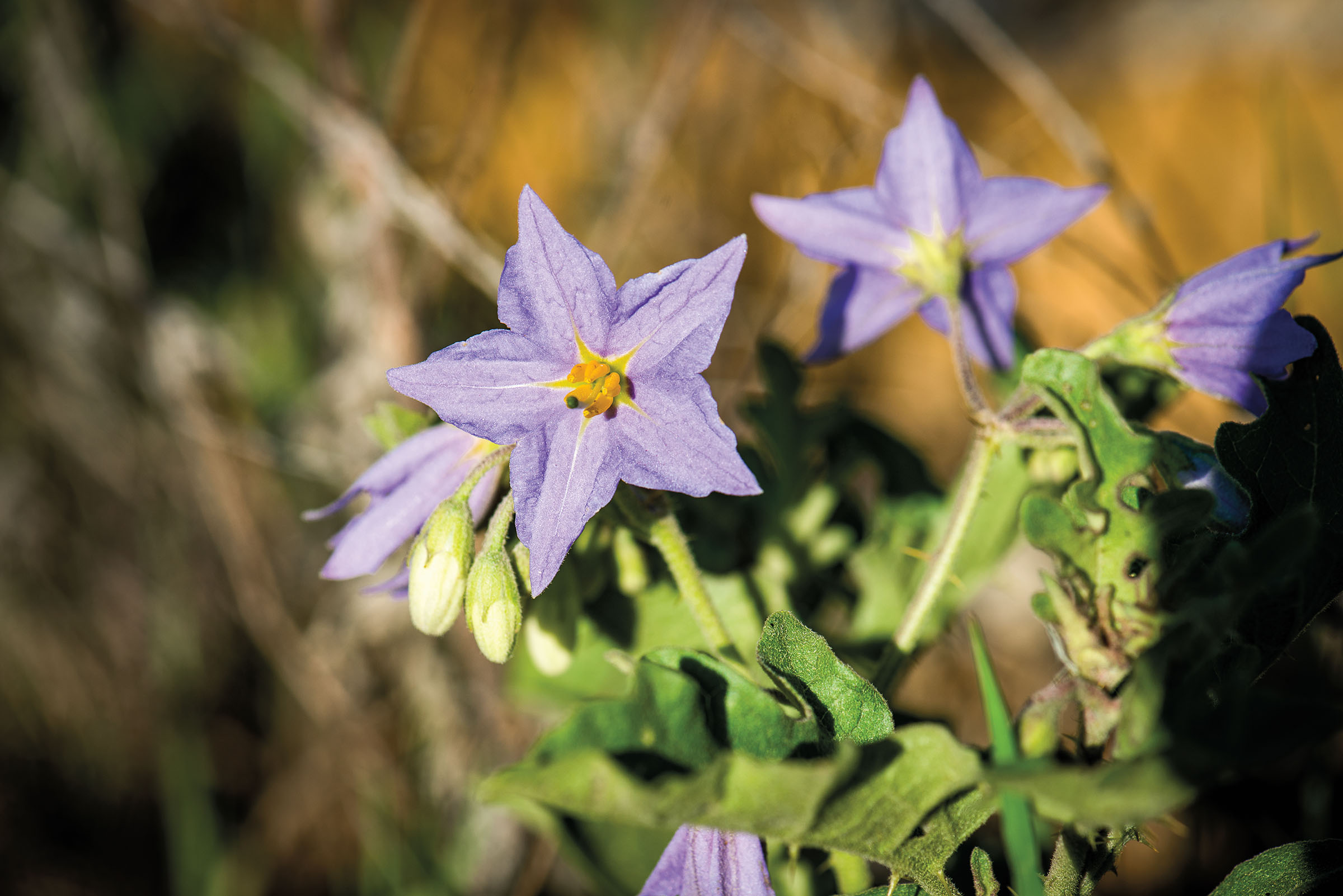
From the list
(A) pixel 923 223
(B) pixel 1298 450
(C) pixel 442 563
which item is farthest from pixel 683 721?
(A) pixel 923 223

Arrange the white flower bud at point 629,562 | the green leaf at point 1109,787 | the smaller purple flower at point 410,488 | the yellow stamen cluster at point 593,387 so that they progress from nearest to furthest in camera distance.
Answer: the green leaf at point 1109,787 < the yellow stamen cluster at point 593,387 < the smaller purple flower at point 410,488 < the white flower bud at point 629,562

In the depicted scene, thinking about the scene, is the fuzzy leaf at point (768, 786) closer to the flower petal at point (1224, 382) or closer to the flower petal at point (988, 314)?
the flower petal at point (1224, 382)

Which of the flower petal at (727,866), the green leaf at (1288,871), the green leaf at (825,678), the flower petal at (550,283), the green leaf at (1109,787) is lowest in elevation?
the green leaf at (1288,871)

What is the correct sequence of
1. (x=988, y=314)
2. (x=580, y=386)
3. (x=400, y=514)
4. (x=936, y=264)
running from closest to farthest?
(x=580, y=386)
(x=400, y=514)
(x=936, y=264)
(x=988, y=314)

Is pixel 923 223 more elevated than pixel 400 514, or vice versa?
pixel 923 223

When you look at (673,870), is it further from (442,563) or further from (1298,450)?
(1298,450)

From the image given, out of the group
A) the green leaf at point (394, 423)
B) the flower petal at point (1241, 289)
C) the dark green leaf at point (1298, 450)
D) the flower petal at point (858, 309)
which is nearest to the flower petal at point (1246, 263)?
the flower petal at point (1241, 289)

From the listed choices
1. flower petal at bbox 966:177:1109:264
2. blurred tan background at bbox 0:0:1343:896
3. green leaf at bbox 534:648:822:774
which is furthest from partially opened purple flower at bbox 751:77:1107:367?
green leaf at bbox 534:648:822:774
